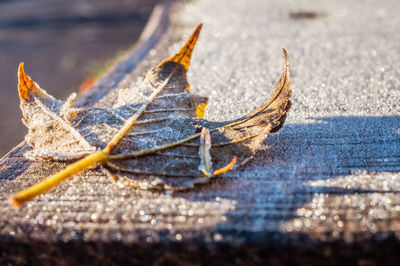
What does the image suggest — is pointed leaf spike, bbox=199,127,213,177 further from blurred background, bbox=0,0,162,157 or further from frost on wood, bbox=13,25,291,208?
blurred background, bbox=0,0,162,157

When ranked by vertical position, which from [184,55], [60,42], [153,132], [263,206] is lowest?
[263,206]

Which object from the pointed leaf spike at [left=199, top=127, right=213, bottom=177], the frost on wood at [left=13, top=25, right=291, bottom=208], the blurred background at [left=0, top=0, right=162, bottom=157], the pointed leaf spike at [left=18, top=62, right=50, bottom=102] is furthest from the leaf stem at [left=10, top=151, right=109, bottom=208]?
the blurred background at [left=0, top=0, right=162, bottom=157]

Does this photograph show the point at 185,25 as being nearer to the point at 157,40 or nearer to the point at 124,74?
the point at 157,40

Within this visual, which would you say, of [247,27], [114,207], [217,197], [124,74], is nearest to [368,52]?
[247,27]

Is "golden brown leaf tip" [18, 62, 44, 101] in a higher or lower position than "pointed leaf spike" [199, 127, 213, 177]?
higher

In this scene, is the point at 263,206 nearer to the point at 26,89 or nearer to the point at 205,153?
the point at 205,153

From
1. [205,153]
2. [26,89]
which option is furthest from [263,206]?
[26,89]
